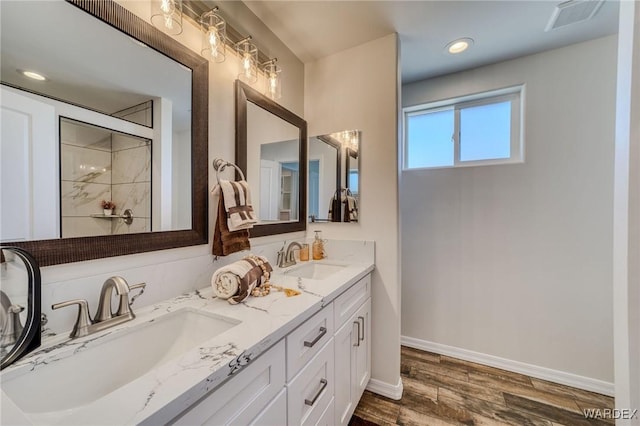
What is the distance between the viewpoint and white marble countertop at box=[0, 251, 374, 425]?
0.44 meters

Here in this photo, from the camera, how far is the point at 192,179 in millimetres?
1085

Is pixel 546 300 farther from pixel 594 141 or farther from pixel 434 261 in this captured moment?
pixel 594 141

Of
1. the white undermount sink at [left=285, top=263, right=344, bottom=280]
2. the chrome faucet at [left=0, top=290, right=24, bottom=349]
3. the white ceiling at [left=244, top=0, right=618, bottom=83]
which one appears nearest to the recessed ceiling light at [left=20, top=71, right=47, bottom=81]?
the chrome faucet at [left=0, top=290, right=24, bottom=349]

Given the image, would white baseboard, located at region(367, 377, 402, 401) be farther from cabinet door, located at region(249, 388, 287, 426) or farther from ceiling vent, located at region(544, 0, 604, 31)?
ceiling vent, located at region(544, 0, 604, 31)

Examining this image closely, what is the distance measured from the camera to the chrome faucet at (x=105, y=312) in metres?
0.71

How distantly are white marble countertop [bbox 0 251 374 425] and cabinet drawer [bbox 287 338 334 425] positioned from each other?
222 mm

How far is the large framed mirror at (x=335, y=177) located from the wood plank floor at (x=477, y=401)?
1.23 meters

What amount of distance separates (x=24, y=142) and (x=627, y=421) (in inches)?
74.8

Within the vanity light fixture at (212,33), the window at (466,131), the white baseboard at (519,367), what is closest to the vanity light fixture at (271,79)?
the vanity light fixture at (212,33)

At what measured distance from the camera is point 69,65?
2.50 ft

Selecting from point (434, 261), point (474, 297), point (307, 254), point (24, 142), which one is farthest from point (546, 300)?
point (24, 142)

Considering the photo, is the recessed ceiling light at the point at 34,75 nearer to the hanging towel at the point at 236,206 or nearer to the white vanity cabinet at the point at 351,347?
the hanging towel at the point at 236,206

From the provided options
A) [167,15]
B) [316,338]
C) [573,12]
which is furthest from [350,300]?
[573,12]

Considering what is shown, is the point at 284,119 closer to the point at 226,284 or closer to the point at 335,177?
the point at 335,177
